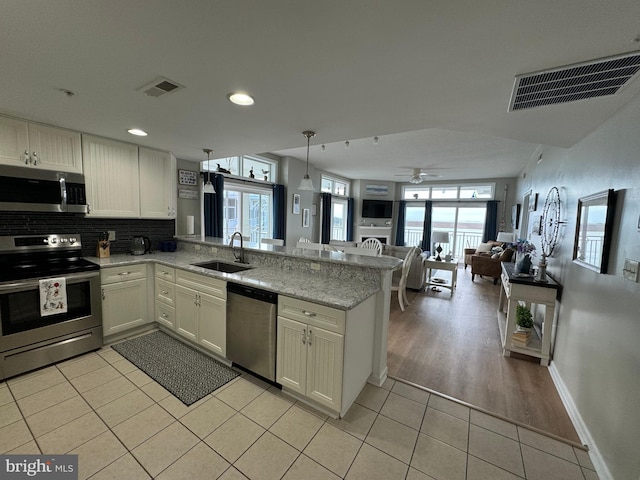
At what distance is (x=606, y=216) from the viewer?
1.71m

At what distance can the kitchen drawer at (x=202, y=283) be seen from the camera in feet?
7.92

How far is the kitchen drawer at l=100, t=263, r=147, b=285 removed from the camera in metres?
2.75

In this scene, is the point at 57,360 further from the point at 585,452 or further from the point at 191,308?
the point at 585,452

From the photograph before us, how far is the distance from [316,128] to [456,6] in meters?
1.63

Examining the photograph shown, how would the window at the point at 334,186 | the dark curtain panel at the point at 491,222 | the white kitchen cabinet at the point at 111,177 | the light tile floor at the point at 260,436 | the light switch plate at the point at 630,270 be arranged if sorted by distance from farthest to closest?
the window at the point at 334,186 → the dark curtain panel at the point at 491,222 → the white kitchen cabinet at the point at 111,177 → the light tile floor at the point at 260,436 → the light switch plate at the point at 630,270

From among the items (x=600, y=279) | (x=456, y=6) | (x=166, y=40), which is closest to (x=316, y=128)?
(x=166, y=40)

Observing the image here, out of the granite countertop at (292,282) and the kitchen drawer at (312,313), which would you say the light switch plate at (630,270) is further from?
the kitchen drawer at (312,313)

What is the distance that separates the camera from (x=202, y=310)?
2607 mm

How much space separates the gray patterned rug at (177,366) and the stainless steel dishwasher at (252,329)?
226 millimetres

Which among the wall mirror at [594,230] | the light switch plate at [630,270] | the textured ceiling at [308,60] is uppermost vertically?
the textured ceiling at [308,60]

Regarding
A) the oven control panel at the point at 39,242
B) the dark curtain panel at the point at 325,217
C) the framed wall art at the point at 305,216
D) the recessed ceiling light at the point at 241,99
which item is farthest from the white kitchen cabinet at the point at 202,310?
the dark curtain panel at the point at 325,217

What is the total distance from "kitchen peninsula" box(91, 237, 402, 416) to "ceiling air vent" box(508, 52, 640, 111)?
146 cm

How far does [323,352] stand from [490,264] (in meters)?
5.67

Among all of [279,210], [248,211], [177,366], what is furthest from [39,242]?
[279,210]
